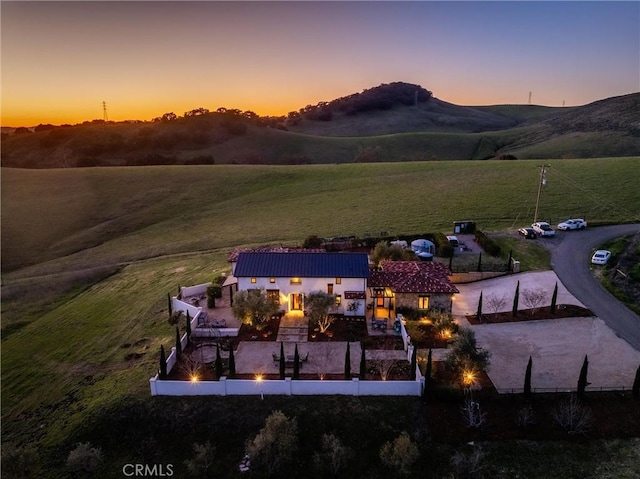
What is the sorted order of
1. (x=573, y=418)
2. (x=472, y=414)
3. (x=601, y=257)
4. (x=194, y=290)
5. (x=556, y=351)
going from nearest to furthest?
(x=573, y=418) → (x=472, y=414) → (x=556, y=351) → (x=194, y=290) → (x=601, y=257)

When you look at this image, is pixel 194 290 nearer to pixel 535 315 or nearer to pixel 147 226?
pixel 535 315

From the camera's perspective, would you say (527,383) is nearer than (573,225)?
Yes

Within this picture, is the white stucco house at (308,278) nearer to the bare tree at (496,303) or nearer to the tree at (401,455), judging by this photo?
the bare tree at (496,303)

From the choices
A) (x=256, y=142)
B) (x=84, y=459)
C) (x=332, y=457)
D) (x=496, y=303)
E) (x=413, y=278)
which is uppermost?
(x=256, y=142)

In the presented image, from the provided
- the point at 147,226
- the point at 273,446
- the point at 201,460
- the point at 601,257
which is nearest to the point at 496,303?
the point at 601,257

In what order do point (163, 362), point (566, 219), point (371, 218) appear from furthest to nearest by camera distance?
point (371, 218)
point (566, 219)
point (163, 362)

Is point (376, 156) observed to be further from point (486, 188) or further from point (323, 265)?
point (323, 265)

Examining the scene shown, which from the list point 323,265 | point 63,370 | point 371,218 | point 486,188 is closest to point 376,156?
point 486,188
